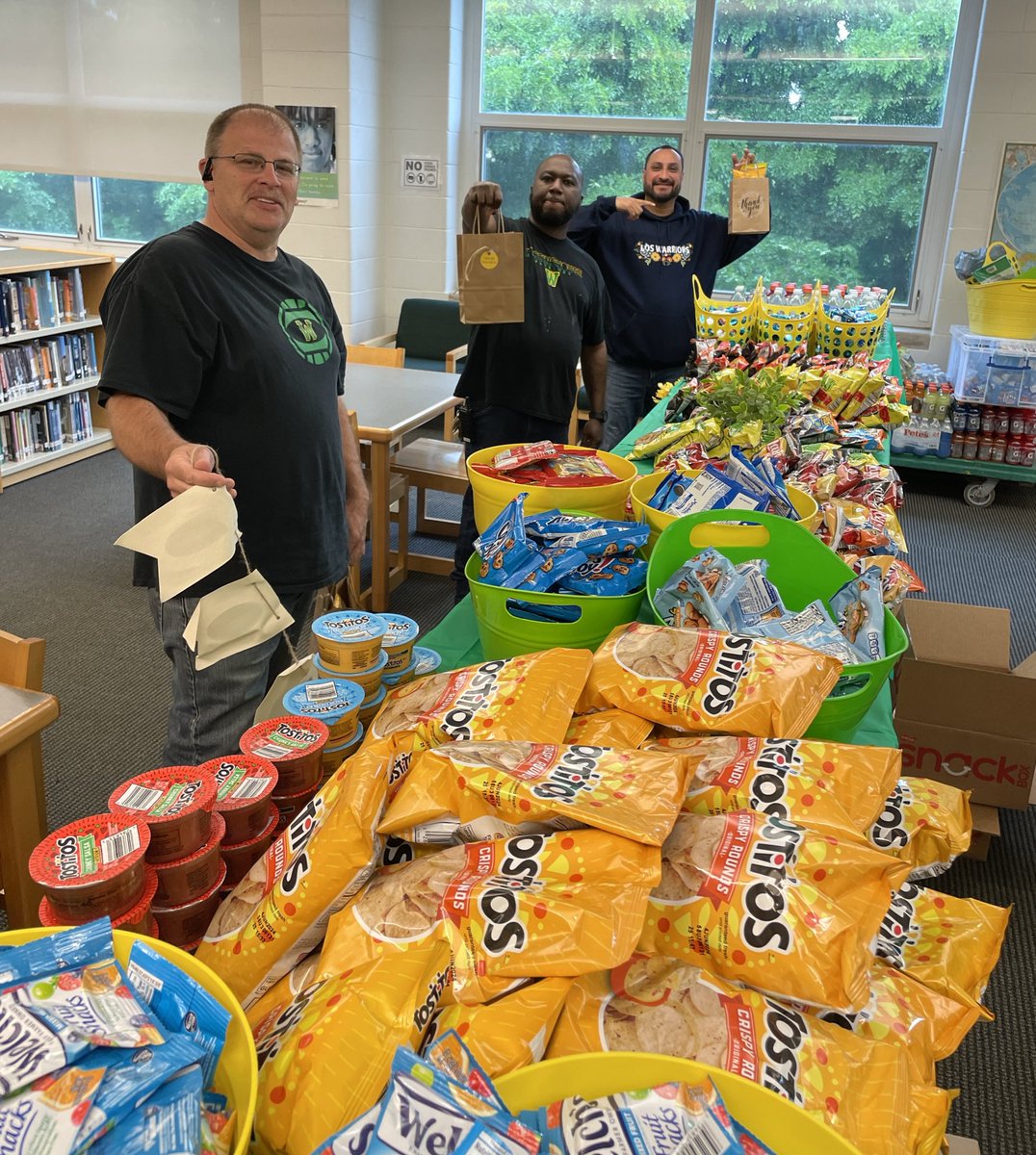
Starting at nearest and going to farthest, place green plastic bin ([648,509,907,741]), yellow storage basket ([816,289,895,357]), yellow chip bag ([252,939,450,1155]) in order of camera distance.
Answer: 1. yellow chip bag ([252,939,450,1155])
2. green plastic bin ([648,509,907,741])
3. yellow storage basket ([816,289,895,357])

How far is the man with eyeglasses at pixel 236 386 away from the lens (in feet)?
5.74

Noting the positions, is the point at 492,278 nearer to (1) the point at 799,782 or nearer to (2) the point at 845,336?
(1) the point at 799,782

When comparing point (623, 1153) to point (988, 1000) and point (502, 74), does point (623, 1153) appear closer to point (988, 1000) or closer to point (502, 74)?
point (988, 1000)

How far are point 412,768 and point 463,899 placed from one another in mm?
172

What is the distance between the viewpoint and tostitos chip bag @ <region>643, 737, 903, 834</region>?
0.89m

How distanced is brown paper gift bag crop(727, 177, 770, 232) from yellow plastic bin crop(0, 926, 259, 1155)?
3447 millimetres

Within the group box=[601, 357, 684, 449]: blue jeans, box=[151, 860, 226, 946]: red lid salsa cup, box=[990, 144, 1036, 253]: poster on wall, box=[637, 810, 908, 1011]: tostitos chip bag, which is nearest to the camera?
box=[637, 810, 908, 1011]: tostitos chip bag

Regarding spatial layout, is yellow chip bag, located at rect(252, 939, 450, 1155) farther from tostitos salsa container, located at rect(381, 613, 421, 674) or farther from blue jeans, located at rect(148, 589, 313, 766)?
blue jeans, located at rect(148, 589, 313, 766)

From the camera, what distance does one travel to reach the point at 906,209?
5785 mm

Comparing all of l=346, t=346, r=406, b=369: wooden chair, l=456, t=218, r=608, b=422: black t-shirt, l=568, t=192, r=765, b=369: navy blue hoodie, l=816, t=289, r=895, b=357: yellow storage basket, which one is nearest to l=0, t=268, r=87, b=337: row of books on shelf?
l=346, t=346, r=406, b=369: wooden chair

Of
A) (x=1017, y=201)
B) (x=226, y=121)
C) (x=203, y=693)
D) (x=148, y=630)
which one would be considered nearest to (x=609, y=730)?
(x=203, y=693)

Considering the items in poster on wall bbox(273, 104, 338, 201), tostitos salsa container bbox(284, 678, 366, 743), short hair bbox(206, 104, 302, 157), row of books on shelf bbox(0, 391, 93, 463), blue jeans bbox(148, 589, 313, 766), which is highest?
poster on wall bbox(273, 104, 338, 201)

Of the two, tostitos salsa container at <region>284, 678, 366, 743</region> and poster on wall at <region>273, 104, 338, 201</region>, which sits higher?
poster on wall at <region>273, 104, 338, 201</region>

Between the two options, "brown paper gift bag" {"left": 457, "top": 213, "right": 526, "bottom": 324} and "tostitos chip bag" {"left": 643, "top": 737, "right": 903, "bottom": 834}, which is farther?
"brown paper gift bag" {"left": 457, "top": 213, "right": 526, "bottom": 324}
